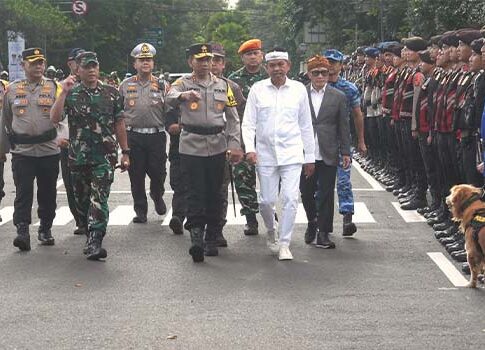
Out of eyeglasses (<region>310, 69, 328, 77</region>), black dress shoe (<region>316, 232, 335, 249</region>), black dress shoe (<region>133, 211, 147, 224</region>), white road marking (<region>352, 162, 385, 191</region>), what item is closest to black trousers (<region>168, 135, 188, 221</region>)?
black dress shoe (<region>133, 211, 147, 224</region>)

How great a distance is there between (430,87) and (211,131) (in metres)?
3.40

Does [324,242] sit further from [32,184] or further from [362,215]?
[362,215]

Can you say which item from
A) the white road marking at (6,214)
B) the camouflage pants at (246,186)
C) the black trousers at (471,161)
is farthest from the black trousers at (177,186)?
the black trousers at (471,161)

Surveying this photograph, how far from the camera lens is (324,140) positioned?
1265 centimetres

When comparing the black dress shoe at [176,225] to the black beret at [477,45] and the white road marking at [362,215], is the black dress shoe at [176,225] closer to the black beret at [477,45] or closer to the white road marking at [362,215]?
the white road marking at [362,215]

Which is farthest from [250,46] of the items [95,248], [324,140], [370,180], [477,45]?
[370,180]

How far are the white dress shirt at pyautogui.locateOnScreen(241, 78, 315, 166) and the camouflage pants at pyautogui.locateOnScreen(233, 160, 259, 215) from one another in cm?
169

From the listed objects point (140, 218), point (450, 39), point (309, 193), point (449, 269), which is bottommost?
point (140, 218)

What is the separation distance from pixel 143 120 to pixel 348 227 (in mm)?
2908

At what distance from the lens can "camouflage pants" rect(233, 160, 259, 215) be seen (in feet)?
44.6

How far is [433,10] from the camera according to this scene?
27531mm

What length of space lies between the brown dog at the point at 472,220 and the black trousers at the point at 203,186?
2.59 m

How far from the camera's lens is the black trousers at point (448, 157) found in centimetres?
1320

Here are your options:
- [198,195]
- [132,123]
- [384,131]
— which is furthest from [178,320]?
[384,131]
